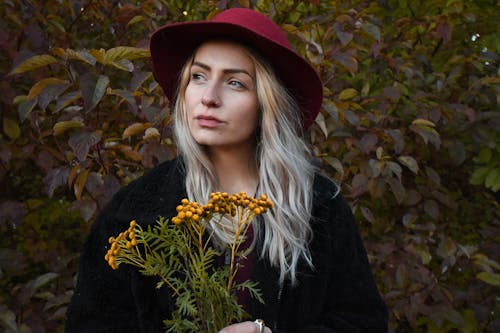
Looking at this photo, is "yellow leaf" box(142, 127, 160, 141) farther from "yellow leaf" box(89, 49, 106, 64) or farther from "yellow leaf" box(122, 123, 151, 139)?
"yellow leaf" box(89, 49, 106, 64)

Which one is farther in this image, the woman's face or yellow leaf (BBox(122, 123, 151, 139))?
yellow leaf (BBox(122, 123, 151, 139))

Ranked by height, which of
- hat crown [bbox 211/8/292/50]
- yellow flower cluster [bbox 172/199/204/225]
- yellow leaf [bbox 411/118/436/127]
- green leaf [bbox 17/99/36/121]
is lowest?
green leaf [bbox 17/99/36/121]

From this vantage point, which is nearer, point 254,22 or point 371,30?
point 254,22

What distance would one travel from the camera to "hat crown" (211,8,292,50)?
1703 millimetres

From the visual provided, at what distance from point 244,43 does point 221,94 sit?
0.47 feet

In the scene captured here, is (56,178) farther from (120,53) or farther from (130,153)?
(120,53)

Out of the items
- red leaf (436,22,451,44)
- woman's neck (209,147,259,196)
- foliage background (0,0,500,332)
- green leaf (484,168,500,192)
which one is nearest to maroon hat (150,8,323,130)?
foliage background (0,0,500,332)

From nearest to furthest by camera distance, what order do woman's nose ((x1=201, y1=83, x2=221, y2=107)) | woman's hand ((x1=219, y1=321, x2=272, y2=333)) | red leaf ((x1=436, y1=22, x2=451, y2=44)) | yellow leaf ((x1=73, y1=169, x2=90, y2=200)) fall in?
woman's hand ((x1=219, y1=321, x2=272, y2=333)) < woman's nose ((x1=201, y1=83, x2=221, y2=107)) < yellow leaf ((x1=73, y1=169, x2=90, y2=200)) < red leaf ((x1=436, y1=22, x2=451, y2=44))

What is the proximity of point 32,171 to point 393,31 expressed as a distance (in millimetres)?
1594

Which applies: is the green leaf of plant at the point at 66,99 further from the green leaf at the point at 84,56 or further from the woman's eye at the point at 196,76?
the woman's eye at the point at 196,76

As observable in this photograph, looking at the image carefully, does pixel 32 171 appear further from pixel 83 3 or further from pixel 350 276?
pixel 350 276

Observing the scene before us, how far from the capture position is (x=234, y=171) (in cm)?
187

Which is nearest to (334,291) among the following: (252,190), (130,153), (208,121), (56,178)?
(252,190)

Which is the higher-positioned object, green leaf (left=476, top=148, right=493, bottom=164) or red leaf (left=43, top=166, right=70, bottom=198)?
green leaf (left=476, top=148, right=493, bottom=164)
